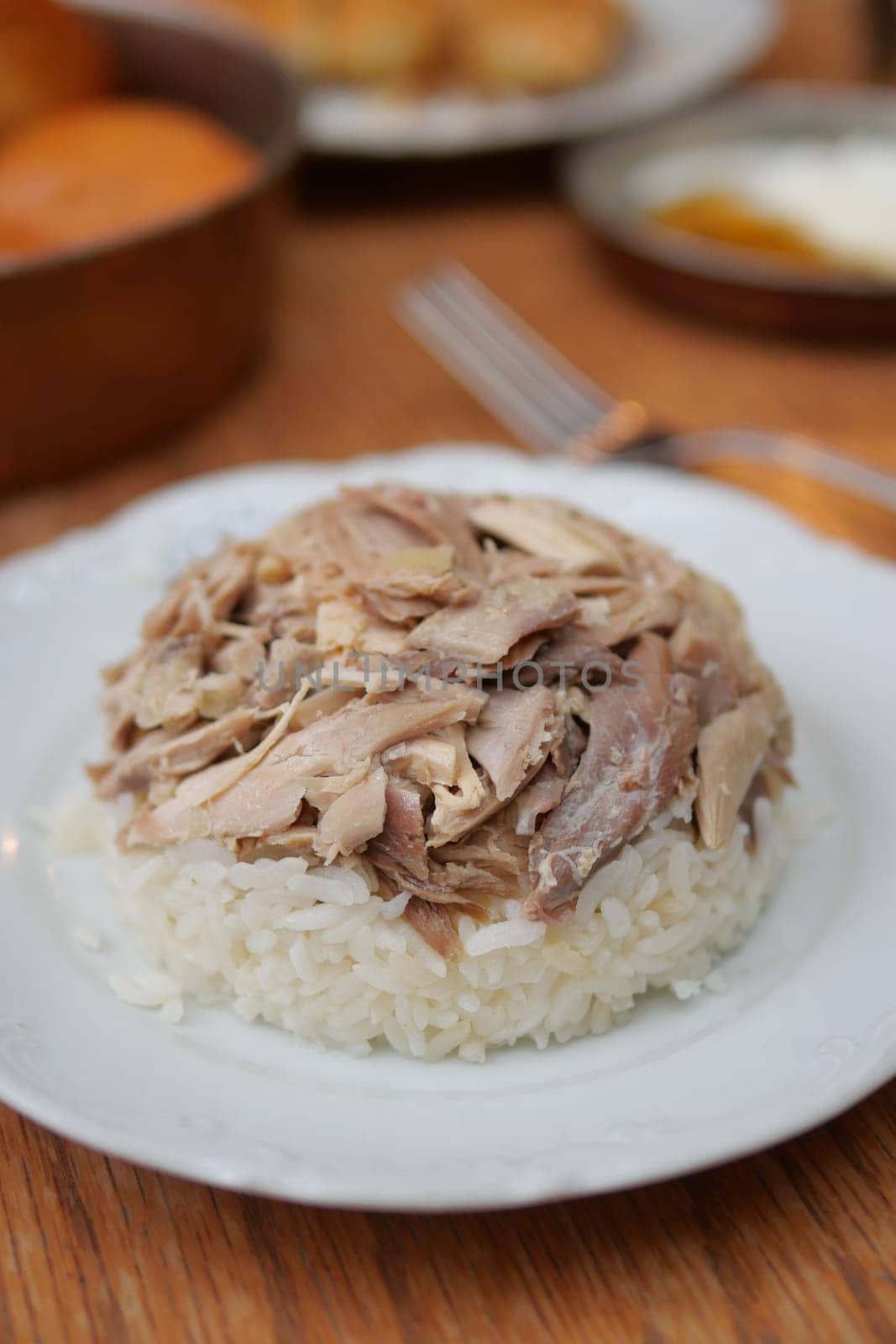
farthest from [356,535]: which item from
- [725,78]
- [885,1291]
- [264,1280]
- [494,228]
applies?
[725,78]

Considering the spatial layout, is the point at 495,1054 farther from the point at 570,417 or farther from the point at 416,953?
the point at 570,417

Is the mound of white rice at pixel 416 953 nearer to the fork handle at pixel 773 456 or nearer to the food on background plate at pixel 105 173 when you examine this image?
the fork handle at pixel 773 456

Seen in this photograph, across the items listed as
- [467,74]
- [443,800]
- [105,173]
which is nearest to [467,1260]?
[443,800]

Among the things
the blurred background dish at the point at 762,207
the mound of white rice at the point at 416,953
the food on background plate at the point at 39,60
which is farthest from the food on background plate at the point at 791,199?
the mound of white rice at the point at 416,953

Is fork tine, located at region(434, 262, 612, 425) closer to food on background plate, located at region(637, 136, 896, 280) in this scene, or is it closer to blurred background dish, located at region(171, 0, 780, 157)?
food on background plate, located at region(637, 136, 896, 280)

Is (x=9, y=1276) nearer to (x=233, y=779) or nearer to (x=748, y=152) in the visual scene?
(x=233, y=779)

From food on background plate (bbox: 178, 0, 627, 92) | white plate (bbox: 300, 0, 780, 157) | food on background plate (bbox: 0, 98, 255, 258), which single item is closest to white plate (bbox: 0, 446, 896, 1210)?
food on background plate (bbox: 0, 98, 255, 258)
